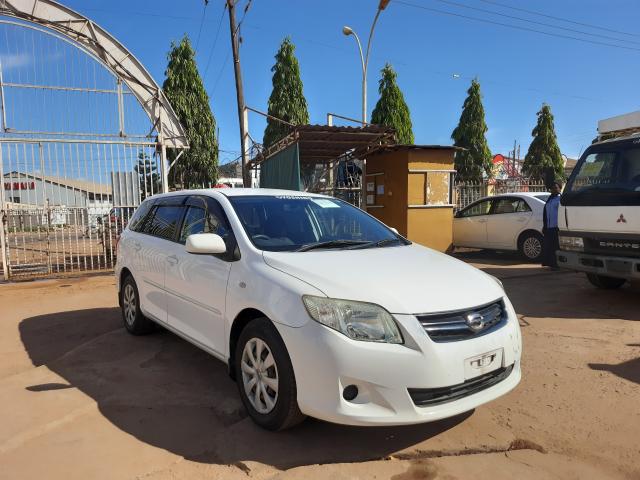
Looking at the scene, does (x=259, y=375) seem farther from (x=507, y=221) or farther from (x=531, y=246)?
(x=507, y=221)

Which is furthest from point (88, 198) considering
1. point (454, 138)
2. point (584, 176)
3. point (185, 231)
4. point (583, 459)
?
point (454, 138)

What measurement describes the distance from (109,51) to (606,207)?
9362mm

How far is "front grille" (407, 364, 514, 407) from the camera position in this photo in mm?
2781

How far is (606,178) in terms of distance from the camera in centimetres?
645

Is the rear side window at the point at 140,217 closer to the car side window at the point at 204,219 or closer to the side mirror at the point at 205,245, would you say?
the car side window at the point at 204,219

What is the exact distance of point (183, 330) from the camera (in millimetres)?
4273

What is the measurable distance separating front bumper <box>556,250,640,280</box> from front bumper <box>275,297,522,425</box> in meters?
4.23

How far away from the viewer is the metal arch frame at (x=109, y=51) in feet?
29.7

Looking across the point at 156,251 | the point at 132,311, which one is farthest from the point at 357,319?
the point at 132,311

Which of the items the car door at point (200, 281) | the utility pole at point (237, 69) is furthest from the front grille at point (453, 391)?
the utility pole at point (237, 69)

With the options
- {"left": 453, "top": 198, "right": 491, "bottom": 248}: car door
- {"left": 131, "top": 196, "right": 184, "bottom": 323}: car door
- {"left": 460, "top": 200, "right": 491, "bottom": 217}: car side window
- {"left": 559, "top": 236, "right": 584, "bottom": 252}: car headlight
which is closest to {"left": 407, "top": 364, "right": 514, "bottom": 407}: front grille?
{"left": 131, "top": 196, "right": 184, "bottom": 323}: car door

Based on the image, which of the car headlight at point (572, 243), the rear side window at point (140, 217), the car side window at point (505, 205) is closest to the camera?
the rear side window at point (140, 217)

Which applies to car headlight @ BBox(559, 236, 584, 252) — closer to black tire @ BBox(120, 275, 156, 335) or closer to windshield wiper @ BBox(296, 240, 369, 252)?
windshield wiper @ BBox(296, 240, 369, 252)

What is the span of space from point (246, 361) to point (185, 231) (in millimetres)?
1636
